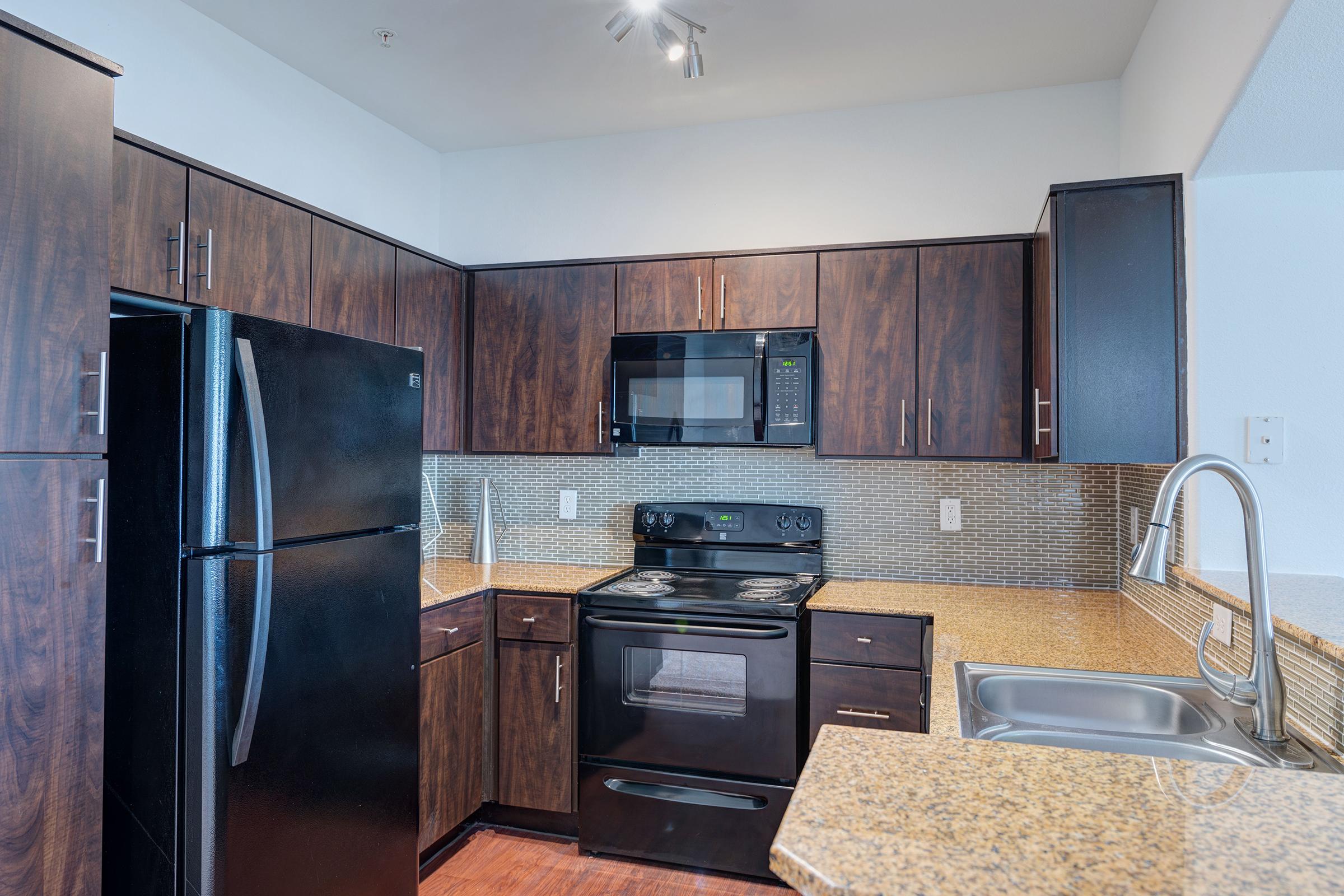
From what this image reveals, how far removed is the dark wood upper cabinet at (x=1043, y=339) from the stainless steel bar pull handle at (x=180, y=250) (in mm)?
2178

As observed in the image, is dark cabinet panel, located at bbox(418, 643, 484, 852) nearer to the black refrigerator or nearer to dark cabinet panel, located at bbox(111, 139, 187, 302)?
the black refrigerator

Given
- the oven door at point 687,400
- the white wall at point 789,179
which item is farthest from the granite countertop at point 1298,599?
the white wall at point 789,179

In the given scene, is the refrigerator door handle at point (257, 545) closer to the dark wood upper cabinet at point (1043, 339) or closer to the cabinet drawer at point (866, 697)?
the cabinet drawer at point (866, 697)

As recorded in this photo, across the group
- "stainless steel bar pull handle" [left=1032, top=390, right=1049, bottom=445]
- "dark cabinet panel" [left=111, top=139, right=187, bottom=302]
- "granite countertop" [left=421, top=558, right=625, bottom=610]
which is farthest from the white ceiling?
"granite countertop" [left=421, top=558, right=625, bottom=610]

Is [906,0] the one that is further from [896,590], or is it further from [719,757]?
[719,757]

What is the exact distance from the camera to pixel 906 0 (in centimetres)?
223

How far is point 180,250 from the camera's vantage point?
193 centimetres

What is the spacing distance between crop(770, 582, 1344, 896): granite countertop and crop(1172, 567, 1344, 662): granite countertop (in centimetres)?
46

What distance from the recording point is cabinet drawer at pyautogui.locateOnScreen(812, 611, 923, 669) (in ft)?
7.94

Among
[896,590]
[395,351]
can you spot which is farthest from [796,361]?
[395,351]

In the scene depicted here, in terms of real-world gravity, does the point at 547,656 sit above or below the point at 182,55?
below

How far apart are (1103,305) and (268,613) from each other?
82.6 inches

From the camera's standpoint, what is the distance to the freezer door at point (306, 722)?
159 centimetres

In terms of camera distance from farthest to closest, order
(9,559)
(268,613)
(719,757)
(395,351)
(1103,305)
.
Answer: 1. (719,757)
2. (395,351)
3. (1103,305)
4. (268,613)
5. (9,559)
